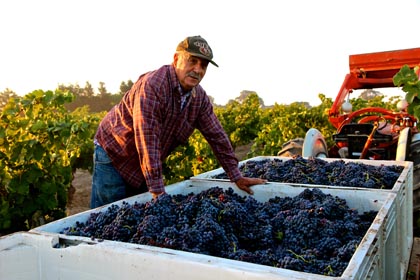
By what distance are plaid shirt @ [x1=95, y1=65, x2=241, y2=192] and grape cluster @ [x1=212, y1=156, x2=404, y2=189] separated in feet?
1.96

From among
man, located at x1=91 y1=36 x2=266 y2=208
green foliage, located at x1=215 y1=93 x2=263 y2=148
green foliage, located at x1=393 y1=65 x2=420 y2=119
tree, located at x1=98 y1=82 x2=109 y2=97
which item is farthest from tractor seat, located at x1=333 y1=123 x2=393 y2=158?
tree, located at x1=98 y1=82 x2=109 y2=97

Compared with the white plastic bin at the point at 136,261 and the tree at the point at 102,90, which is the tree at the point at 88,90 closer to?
the tree at the point at 102,90

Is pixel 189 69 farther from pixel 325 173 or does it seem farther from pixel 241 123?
pixel 241 123

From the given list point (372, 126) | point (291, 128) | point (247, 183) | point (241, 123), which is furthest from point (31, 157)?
point (241, 123)

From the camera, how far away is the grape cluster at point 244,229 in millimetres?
1832

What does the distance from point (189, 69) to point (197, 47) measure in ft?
0.56

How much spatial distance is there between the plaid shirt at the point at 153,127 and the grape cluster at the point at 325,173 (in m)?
0.60

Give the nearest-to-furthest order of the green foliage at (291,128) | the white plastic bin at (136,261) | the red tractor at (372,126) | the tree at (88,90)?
the white plastic bin at (136,261)
the red tractor at (372,126)
the green foliage at (291,128)
the tree at (88,90)

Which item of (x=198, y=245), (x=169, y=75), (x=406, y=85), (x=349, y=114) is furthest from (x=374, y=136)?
(x=198, y=245)

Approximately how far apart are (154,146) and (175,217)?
65 centimetres

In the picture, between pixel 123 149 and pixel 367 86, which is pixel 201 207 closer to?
pixel 123 149

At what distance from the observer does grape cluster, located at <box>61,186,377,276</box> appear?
1.83m

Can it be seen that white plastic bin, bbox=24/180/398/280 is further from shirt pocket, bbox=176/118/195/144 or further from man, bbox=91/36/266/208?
shirt pocket, bbox=176/118/195/144

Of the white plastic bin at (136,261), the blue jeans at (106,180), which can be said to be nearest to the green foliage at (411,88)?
the white plastic bin at (136,261)
